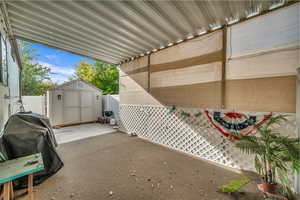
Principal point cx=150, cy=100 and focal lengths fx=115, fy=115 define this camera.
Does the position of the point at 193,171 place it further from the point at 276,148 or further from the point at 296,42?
the point at 296,42

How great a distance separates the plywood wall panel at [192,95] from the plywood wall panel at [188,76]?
12cm

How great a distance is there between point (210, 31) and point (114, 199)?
3.80 meters

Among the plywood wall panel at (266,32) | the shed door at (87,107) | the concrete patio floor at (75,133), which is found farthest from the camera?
the shed door at (87,107)

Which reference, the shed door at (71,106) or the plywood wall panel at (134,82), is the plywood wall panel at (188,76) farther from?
the shed door at (71,106)

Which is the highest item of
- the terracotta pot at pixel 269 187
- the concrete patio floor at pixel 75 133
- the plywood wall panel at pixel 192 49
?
the plywood wall panel at pixel 192 49

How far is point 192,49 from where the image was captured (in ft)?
10.2

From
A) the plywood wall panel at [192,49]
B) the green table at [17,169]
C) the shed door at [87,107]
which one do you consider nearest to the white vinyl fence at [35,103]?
the shed door at [87,107]

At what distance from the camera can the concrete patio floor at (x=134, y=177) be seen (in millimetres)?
1718

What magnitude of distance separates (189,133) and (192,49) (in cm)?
226

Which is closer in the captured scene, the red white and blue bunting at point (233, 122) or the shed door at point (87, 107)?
the red white and blue bunting at point (233, 122)

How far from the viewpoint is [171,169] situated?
7.84 ft

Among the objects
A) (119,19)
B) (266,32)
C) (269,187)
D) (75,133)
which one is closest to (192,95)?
(266,32)

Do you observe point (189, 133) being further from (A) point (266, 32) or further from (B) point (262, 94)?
(A) point (266, 32)

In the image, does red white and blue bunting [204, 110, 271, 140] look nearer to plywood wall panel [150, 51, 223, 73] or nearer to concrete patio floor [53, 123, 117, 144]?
plywood wall panel [150, 51, 223, 73]
